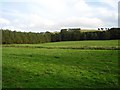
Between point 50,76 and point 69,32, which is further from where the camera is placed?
point 69,32

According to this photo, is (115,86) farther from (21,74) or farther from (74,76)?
(21,74)

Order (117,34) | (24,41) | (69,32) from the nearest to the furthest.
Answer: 1. (117,34)
2. (24,41)
3. (69,32)

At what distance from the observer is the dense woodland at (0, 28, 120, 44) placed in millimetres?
103025

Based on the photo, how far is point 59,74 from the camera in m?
18.1

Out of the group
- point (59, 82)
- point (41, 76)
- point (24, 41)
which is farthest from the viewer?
point (24, 41)

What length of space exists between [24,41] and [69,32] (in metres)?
23.4

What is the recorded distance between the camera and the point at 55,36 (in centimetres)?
12575

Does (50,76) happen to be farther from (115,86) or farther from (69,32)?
(69,32)

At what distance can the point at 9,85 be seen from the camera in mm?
14438

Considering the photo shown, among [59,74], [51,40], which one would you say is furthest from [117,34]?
[59,74]

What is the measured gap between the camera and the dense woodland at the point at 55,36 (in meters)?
103

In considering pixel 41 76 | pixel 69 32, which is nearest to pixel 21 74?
pixel 41 76

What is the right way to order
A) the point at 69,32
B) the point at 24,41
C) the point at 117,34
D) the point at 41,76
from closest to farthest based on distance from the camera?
the point at 41,76
the point at 117,34
the point at 24,41
the point at 69,32

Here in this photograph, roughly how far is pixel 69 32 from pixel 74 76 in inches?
4138
